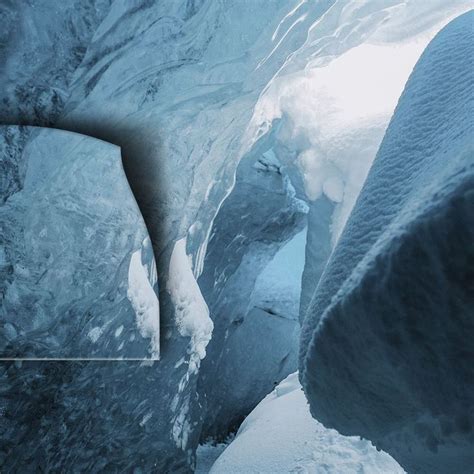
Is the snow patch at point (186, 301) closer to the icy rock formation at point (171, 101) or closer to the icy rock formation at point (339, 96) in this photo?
the icy rock formation at point (171, 101)

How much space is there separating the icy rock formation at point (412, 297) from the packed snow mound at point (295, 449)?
1.18 metres

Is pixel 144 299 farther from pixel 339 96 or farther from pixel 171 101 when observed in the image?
pixel 339 96

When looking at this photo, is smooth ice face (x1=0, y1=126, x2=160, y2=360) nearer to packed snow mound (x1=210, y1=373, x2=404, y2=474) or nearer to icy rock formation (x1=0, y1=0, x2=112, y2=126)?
icy rock formation (x1=0, y1=0, x2=112, y2=126)

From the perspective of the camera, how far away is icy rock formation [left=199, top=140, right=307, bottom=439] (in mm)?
4535

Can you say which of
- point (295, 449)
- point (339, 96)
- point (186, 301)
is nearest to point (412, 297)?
point (295, 449)

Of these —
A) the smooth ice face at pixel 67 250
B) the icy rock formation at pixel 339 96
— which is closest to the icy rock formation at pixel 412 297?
the smooth ice face at pixel 67 250

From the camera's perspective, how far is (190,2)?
197cm

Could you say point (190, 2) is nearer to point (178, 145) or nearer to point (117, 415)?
point (178, 145)

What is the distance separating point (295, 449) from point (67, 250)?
1.50 m

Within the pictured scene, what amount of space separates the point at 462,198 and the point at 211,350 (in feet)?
14.2

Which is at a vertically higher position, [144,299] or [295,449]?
[144,299]

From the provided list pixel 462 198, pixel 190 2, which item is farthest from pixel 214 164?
pixel 462 198

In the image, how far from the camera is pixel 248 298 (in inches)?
212

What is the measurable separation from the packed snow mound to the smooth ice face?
91 centimetres
